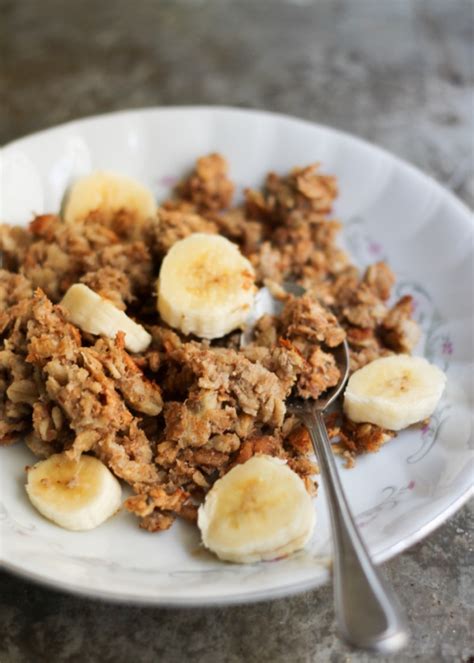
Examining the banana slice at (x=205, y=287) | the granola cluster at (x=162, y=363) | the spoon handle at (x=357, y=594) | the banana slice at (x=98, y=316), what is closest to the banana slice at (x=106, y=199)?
the granola cluster at (x=162, y=363)

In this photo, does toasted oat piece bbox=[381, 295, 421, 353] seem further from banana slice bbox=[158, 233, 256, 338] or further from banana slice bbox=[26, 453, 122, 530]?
banana slice bbox=[26, 453, 122, 530]

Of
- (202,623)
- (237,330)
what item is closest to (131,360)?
(237,330)

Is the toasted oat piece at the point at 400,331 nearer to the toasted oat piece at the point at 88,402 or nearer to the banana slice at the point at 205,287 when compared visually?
the banana slice at the point at 205,287

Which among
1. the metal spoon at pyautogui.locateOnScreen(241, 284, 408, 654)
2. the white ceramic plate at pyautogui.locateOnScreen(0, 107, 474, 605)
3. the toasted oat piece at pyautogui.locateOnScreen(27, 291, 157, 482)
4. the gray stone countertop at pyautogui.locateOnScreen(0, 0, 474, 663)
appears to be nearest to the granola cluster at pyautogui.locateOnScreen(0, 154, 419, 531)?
the toasted oat piece at pyautogui.locateOnScreen(27, 291, 157, 482)

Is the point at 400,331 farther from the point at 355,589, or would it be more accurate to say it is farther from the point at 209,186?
the point at 355,589

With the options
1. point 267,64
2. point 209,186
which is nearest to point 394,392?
point 209,186

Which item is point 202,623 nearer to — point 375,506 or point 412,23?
point 375,506

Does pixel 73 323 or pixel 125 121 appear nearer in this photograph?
pixel 73 323
